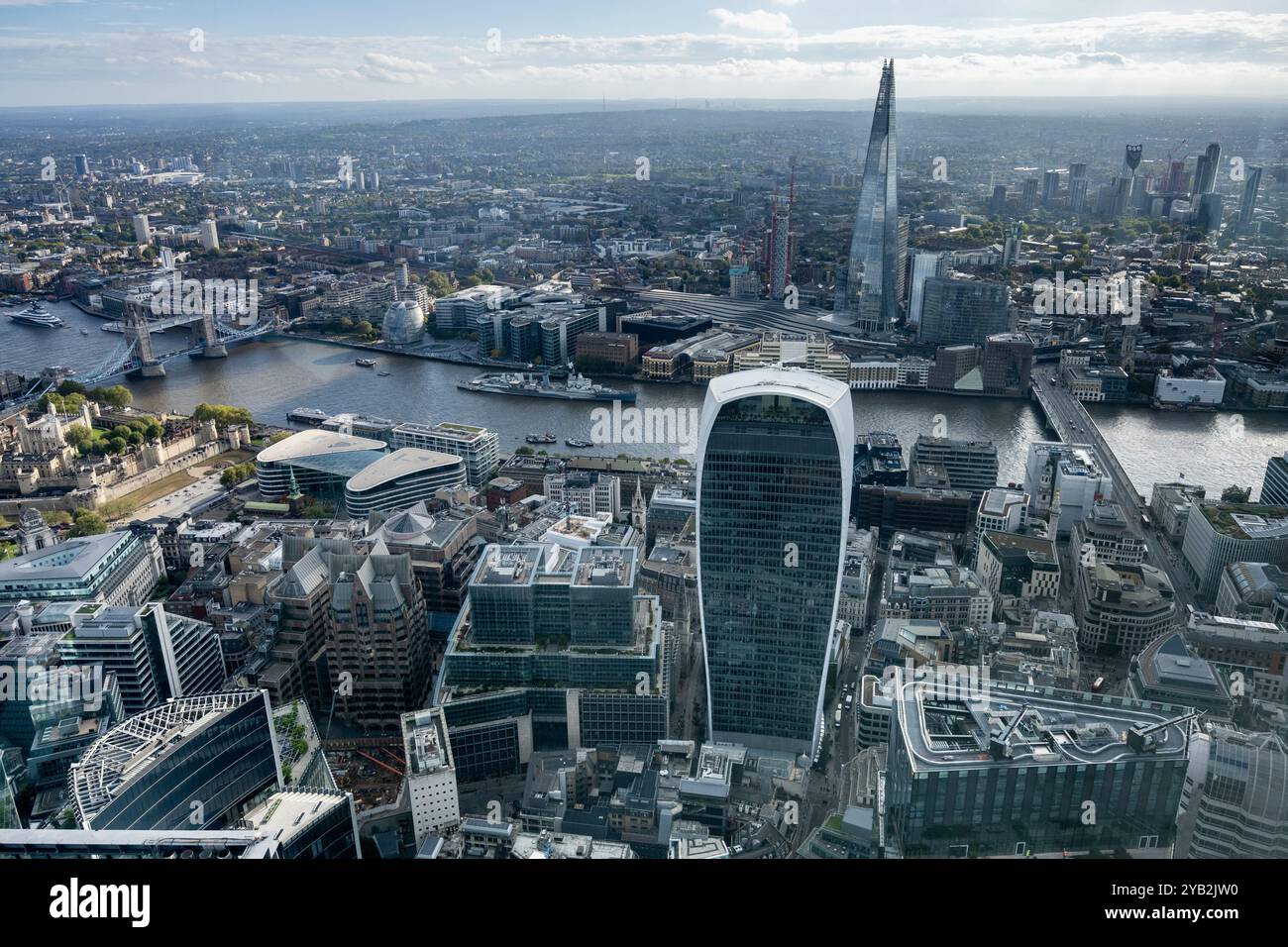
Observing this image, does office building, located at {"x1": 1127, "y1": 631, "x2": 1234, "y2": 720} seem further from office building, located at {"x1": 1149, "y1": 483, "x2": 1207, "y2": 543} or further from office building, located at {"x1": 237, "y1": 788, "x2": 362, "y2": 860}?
office building, located at {"x1": 237, "y1": 788, "x2": 362, "y2": 860}

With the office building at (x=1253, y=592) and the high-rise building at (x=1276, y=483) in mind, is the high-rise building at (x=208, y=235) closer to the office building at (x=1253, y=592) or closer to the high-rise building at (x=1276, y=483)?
the high-rise building at (x=1276, y=483)

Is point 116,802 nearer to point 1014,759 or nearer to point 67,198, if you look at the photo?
point 1014,759

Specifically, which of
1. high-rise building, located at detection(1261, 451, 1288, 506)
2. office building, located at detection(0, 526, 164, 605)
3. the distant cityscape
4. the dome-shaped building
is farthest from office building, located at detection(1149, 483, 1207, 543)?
the dome-shaped building

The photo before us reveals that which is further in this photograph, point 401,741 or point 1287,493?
point 1287,493

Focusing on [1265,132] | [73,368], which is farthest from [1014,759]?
[73,368]
